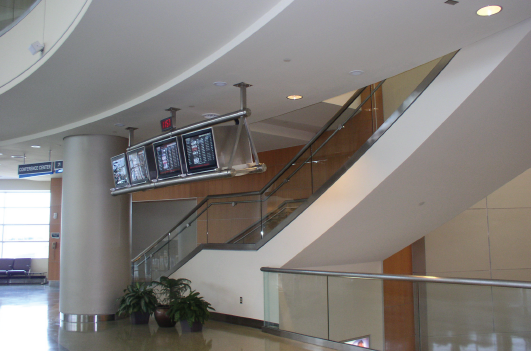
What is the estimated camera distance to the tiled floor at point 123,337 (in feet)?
21.4

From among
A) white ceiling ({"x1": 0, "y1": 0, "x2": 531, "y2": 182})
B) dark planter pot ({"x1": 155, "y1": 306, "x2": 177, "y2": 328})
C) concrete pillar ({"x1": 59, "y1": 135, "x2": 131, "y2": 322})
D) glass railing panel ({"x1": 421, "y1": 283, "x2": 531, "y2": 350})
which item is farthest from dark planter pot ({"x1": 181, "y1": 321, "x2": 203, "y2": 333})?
glass railing panel ({"x1": 421, "y1": 283, "x2": 531, "y2": 350})

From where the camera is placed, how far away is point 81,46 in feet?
16.7

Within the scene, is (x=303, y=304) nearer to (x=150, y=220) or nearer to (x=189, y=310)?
(x=189, y=310)

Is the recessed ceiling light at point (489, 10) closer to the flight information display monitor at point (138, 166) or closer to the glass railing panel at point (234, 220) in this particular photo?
the flight information display monitor at point (138, 166)

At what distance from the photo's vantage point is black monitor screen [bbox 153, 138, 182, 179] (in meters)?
6.61

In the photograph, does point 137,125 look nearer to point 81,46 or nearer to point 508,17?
point 81,46

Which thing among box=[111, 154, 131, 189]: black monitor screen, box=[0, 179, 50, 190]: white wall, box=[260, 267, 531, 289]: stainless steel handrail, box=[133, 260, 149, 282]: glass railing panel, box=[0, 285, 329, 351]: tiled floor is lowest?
box=[0, 285, 329, 351]: tiled floor

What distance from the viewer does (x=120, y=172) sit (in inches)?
308

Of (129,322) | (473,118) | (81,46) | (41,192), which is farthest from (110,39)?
(41,192)

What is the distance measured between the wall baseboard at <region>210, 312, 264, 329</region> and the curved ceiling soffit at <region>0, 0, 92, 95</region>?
5.03 metres

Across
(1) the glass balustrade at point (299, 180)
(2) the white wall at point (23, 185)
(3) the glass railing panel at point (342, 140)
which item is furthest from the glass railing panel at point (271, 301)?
(2) the white wall at point (23, 185)

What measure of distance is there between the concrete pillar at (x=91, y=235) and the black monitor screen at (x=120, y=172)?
3.63ft

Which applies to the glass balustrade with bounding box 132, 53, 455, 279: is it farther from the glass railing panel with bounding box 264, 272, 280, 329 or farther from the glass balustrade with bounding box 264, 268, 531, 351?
the glass balustrade with bounding box 264, 268, 531, 351

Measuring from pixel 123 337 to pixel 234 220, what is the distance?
2.94 metres
